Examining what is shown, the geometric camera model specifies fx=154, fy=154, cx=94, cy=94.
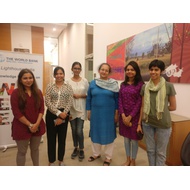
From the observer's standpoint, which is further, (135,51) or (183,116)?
(135,51)

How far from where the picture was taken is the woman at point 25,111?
1.52m

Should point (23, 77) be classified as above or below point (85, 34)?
below

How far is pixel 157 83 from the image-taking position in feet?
5.19

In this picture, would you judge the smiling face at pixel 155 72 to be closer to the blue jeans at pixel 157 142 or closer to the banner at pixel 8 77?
the blue jeans at pixel 157 142

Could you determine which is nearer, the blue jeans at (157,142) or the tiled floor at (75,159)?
the blue jeans at (157,142)

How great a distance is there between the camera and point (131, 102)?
1842 millimetres

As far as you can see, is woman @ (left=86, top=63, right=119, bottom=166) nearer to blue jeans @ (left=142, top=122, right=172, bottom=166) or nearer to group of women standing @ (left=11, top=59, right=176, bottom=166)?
group of women standing @ (left=11, top=59, right=176, bottom=166)

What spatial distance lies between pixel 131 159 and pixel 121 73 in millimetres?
2181

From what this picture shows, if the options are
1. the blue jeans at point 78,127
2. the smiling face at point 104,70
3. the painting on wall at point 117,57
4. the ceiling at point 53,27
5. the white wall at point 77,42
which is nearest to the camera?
the smiling face at point 104,70

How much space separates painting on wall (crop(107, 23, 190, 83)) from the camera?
2164 mm

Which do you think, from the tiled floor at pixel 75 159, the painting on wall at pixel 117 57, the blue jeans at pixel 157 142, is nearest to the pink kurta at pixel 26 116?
the tiled floor at pixel 75 159

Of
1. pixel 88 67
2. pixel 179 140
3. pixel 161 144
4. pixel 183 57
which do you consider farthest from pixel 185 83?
pixel 88 67

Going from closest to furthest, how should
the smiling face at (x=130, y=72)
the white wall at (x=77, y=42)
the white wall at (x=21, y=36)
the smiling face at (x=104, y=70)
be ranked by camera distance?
the smiling face at (x=130, y=72) → the smiling face at (x=104, y=70) → the white wall at (x=77, y=42) → the white wall at (x=21, y=36)

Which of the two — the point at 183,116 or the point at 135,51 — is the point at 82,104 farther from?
the point at 135,51
